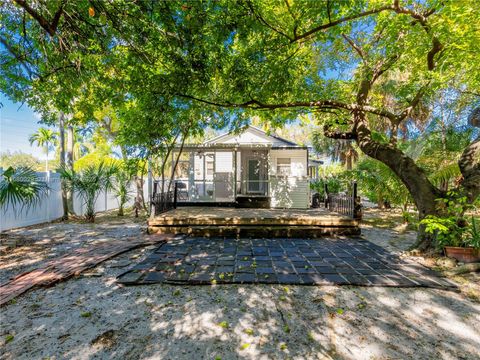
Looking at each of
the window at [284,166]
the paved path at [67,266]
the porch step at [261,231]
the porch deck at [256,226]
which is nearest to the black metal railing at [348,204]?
the porch deck at [256,226]

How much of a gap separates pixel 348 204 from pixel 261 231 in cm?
313

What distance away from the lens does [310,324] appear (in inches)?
103

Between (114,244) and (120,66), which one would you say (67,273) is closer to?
(114,244)

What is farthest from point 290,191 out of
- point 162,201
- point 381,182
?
point 162,201

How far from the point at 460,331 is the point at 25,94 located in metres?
9.09

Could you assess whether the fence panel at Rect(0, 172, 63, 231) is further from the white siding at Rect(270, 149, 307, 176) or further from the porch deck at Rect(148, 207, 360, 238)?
the white siding at Rect(270, 149, 307, 176)

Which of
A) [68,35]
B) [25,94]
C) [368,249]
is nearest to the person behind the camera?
[68,35]

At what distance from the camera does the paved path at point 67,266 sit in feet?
11.3

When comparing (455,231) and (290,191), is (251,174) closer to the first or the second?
(290,191)

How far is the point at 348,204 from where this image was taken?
7691 millimetres

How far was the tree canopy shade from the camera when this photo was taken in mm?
4129

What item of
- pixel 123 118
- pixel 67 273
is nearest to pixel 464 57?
pixel 67 273

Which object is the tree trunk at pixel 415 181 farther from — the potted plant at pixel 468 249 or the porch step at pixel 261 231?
the porch step at pixel 261 231

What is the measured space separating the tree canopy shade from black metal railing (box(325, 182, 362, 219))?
1767 mm
